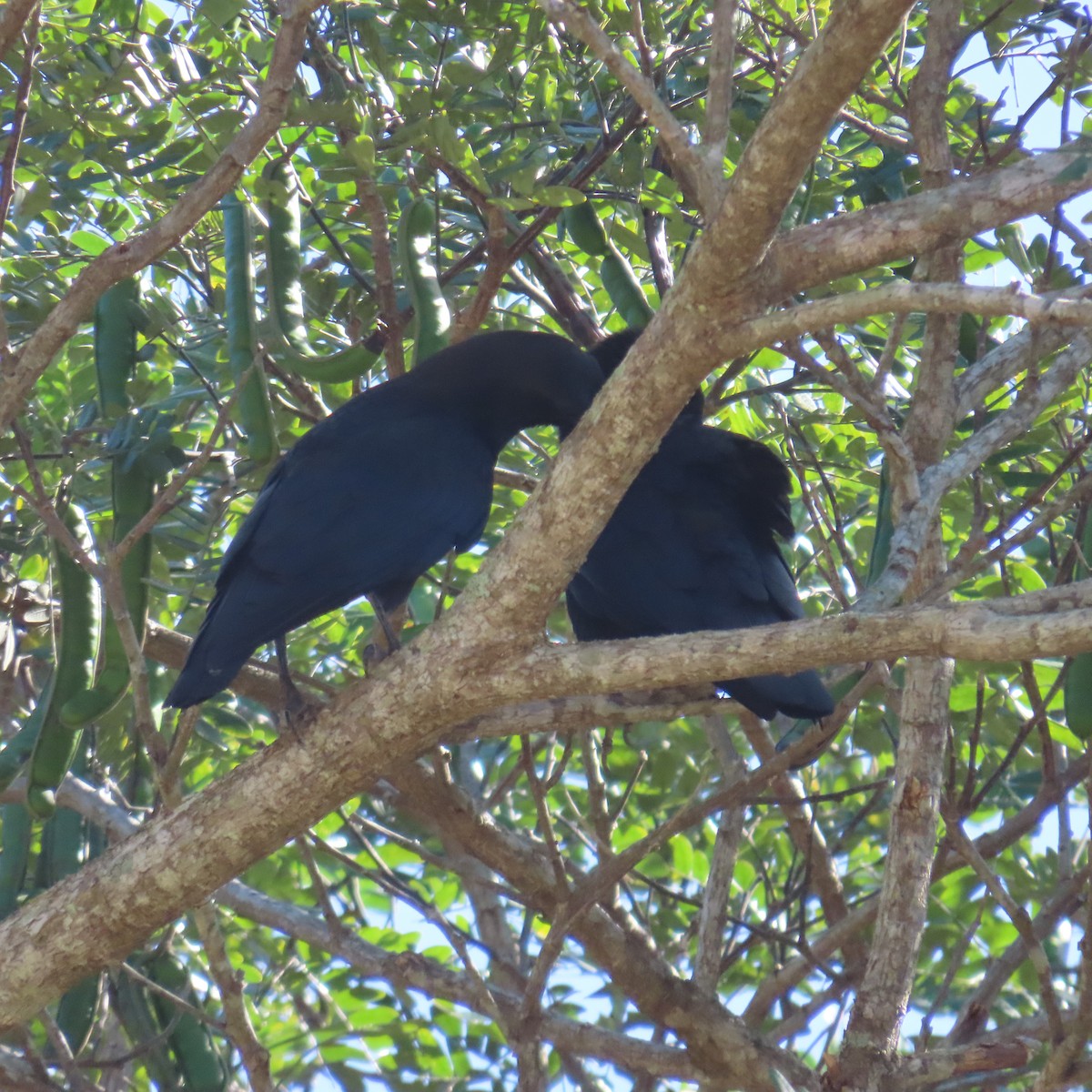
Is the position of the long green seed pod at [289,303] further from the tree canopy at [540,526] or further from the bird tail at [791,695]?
the bird tail at [791,695]

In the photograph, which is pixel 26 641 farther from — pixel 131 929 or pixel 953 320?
pixel 953 320

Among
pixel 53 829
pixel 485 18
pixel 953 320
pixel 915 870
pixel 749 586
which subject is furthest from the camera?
pixel 749 586

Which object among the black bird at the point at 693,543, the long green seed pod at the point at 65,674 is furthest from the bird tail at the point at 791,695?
the long green seed pod at the point at 65,674

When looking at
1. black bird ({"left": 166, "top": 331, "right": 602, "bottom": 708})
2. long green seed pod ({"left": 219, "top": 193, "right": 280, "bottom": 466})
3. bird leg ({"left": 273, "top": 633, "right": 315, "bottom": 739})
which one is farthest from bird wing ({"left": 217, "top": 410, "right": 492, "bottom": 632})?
long green seed pod ({"left": 219, "top": 193, "right": 280, "bottom": 466})

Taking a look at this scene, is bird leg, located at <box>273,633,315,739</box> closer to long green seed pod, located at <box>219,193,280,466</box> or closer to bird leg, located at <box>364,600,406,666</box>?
bird leg, located at <box>364,600,406,666</box>

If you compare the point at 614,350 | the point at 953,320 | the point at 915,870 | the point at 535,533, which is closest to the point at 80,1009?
the point at 535,533

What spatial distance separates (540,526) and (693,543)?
72.9 inches

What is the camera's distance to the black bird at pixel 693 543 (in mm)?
4672

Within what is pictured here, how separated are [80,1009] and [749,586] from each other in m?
2.42

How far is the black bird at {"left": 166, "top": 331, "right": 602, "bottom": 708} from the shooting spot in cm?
382

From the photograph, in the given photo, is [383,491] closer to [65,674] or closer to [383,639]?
[383,639]

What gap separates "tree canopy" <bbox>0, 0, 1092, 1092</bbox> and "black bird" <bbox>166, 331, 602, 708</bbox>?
169 mm

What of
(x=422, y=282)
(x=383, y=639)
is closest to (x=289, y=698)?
(x=383, y=639)

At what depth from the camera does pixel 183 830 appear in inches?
124
